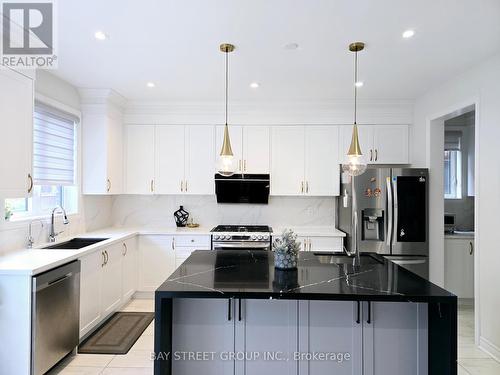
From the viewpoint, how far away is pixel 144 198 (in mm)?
4418

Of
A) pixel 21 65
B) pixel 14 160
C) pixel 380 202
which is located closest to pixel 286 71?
Result: pixel 380 202

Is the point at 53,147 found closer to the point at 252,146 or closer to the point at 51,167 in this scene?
the point at 51,167

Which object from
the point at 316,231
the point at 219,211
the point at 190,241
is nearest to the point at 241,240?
the point at 190,241

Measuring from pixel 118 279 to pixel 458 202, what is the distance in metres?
4.64

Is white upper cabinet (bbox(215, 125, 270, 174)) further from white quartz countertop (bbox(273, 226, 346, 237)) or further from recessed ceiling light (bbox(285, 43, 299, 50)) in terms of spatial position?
recessed ceiling light (bbox(285, 43, 299, 50))

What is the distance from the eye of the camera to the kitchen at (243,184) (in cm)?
191

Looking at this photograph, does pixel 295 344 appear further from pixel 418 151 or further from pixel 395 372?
pixel 418 151

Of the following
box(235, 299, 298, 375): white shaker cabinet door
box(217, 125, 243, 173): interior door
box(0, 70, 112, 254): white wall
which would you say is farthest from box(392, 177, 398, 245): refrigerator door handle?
box(0, 70, 112, 254): white wall

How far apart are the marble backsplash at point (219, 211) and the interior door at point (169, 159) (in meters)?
0.36

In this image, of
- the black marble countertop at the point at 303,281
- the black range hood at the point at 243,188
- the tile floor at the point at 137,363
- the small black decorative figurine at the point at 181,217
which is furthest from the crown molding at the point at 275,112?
the tile floor at the point at 137,363

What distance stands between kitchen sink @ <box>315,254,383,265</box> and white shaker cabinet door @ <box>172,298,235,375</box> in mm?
886

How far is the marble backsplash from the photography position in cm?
436

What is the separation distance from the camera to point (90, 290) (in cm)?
285

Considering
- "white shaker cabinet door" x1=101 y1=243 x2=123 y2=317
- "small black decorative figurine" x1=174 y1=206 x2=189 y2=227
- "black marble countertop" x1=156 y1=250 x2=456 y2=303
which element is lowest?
"white shaker cabinet door" x1=101 y1=243 x2=123 y2=317
